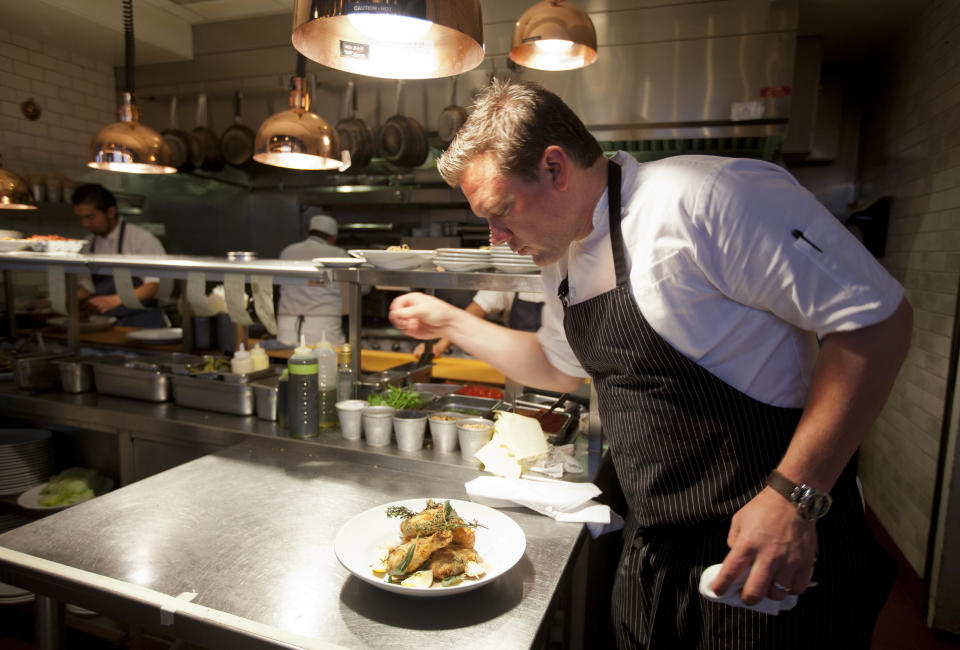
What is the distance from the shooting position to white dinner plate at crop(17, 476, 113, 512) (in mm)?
2463

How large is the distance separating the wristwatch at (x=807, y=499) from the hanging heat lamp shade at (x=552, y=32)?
7.30ft

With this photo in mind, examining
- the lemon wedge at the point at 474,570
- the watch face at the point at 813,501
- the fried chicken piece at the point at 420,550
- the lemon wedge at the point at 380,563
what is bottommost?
the lemon wedge at the point at 380,563

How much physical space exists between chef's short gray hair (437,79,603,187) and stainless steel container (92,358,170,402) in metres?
1.83

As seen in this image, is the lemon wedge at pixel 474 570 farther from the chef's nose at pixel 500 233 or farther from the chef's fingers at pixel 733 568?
the chef's nose at pixel 500 233

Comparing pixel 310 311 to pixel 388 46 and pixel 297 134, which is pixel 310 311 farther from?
pixel 388 46

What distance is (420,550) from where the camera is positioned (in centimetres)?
121

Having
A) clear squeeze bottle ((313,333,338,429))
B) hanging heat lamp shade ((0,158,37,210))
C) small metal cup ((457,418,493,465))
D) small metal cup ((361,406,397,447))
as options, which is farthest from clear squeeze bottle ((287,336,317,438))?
hanging heat lamp shade ((0,158,37,210))

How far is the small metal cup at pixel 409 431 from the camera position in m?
1.98

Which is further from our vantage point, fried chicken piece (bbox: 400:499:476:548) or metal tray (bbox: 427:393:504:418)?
metal tray (bbox: 427:393:504:418)

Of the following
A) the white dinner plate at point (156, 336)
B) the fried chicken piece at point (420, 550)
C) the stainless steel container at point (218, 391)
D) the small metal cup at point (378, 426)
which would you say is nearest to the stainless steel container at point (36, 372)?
the stainless steel container at point (218, 391)

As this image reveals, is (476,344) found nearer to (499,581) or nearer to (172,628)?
(499,581)

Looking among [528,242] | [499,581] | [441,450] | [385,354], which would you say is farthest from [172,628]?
[385,354]

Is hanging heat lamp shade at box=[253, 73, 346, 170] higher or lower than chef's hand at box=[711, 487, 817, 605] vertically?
higher

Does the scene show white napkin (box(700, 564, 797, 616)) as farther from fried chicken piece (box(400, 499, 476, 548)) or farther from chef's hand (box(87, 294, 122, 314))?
chef's hand (box(87, 294, 122, 314))
